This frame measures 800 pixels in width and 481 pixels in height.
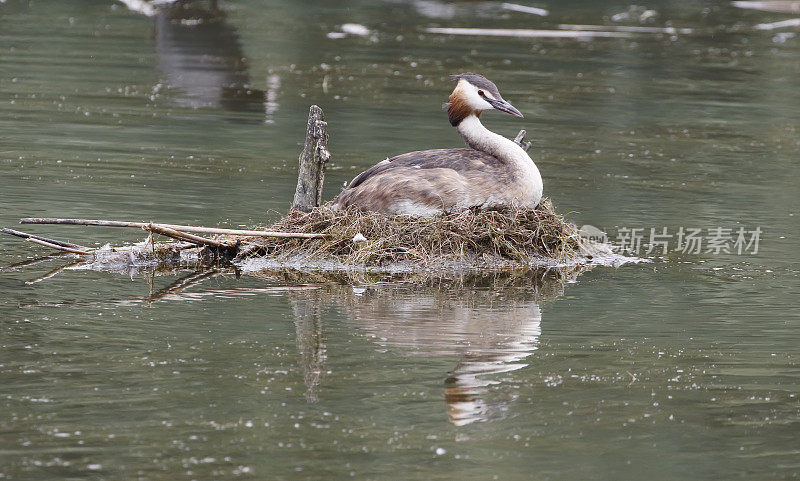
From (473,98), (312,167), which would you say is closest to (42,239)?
(312,167)

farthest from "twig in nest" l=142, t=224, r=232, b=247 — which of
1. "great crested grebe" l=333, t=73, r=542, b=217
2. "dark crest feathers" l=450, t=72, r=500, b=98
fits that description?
"dark crest feathers" l=450, t=72, r=500, b=98

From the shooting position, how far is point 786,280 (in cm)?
993

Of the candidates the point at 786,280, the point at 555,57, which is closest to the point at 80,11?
the point at 555,57

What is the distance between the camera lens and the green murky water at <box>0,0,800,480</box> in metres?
6.10

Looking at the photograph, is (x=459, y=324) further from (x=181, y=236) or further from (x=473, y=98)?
(x=473, y=98)

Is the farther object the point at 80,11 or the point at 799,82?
the point at 80,11

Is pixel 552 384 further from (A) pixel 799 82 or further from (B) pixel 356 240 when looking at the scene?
(A) pixel 799 82

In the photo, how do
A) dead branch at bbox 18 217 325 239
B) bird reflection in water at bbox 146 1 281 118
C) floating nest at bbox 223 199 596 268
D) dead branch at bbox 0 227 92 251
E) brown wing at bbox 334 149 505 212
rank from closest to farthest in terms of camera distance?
dead branch at bbox 18 217 325 239 < dead branch at bbox 0 227 92 251 < floating nest at bbox 223 199 596 268 < brown wing at bbox 334 149 505 212 < bird reflection in water at bbox 146 1 281 118

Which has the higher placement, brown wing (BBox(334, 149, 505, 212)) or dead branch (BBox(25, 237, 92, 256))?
brown wing (BBox(334, 149, 505, 212))

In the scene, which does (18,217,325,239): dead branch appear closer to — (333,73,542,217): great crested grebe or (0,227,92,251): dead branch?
(0,227,92,251): dead branch

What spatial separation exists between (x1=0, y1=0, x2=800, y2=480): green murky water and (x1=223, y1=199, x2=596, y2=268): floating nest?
391 millimetres

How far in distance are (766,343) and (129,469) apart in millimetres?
4221

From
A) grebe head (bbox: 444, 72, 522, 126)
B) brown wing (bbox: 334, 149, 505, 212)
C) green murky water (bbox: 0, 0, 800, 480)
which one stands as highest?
grebe head (bbox: 444, 72, 522, 126)

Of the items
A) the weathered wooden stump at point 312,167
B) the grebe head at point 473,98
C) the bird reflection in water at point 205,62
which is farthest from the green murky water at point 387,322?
the grebe head at point 473,98
